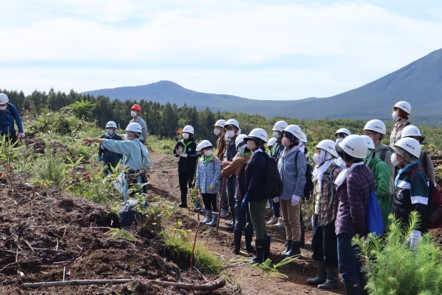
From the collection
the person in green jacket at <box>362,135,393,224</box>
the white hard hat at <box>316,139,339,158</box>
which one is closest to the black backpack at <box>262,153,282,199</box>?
the white hard hat at <box>316,139,339,158</box>

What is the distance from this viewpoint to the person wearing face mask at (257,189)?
7402 mm

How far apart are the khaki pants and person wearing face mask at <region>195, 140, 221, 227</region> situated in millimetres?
2074

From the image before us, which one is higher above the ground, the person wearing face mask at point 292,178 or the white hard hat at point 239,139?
the white hard hat at point 239,139

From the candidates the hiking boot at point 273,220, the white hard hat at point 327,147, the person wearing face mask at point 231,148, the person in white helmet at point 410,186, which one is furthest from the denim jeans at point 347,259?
the hiking boot at point 273,220

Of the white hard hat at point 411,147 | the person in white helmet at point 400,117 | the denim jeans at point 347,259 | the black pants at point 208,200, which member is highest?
the person in white helmet at point 400,117

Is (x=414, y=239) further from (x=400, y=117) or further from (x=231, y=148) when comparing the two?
(x=231, y=148)

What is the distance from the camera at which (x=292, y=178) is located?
8188mm

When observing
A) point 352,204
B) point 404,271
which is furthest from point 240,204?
point 404,271

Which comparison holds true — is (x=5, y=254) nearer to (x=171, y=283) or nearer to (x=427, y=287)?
(x=171, y=283)

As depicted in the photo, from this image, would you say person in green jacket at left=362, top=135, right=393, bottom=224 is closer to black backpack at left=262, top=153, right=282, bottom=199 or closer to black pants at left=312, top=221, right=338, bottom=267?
black pants at left=312, top=221, right=338, bottom=267

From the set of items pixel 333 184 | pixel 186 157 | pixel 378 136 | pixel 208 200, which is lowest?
pixel 208 200

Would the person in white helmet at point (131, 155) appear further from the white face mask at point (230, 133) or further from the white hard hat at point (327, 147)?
the white hard hat at point (327, 147)

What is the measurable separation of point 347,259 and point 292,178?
254cm

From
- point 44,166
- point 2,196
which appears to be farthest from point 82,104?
point 2,196
